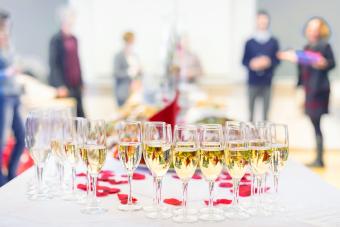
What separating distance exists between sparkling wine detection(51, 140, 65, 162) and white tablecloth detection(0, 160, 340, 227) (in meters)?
0.12

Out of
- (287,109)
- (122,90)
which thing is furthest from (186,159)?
(287,109)

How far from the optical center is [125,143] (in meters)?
1.34

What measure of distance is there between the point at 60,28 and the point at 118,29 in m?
0.67

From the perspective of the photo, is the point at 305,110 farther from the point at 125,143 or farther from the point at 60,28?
the point at 125,143

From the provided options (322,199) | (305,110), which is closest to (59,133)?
(322,199)

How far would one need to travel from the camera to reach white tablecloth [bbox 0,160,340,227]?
1.24 metres

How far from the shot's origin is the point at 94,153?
1337mm

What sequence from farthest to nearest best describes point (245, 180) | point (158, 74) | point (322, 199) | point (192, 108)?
point (158, 74), point (192, 108), point (245, 180), point (322, 199)

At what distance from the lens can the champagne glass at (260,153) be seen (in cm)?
133

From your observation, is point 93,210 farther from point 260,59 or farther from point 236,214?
point 260,59

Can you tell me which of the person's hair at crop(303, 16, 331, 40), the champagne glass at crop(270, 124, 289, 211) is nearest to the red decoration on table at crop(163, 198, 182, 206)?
the champagne glass at crop(270, 124, 289, 211)

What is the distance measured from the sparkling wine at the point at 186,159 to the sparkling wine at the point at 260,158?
0.14m

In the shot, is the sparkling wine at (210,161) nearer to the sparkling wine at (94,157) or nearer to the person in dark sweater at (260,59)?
the sparkling wine at (94,157)

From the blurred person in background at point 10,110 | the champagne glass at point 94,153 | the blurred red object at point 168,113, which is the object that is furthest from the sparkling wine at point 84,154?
the blurred person in background at point 10,110
